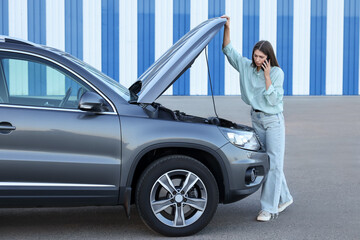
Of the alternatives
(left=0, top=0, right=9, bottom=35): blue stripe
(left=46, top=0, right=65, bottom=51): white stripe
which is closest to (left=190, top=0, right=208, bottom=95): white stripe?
(left=46, top=0, right=65, bottom=51): white stripe

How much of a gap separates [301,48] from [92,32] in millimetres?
7538

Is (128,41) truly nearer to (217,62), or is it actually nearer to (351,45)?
(217,62)

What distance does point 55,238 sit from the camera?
197 inches

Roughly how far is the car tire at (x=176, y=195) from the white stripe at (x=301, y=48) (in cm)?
1886

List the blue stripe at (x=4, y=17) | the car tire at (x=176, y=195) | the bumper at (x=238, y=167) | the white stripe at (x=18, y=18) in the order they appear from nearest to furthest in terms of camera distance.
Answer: the car tire at (x=176, y=195), the bumper at (x=238, y=167), the blue stripe at (x=4, y=17), the white stripe at (x=18, y=18)

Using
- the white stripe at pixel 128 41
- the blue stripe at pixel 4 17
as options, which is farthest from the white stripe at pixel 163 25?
the blue stripe at pixel 4 17

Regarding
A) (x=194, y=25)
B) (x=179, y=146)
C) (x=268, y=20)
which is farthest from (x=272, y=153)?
(x=268, y=20)

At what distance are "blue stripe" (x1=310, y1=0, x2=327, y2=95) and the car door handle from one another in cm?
1975

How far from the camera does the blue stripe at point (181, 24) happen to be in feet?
74.0

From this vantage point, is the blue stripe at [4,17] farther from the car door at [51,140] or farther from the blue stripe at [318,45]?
the car door at [51,140]

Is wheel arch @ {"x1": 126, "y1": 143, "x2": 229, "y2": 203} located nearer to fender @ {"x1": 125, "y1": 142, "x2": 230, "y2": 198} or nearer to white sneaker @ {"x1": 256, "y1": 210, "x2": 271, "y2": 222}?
fender @ {"x1": 125, "y1": 142, "x2": 230, "y2": 198}

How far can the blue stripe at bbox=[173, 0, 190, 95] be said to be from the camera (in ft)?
74.0

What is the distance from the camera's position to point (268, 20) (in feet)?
75.3

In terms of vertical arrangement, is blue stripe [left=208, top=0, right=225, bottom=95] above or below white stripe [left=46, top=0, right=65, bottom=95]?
below
